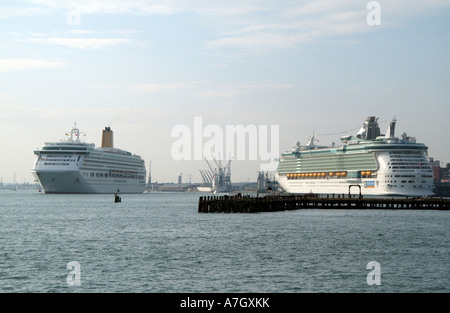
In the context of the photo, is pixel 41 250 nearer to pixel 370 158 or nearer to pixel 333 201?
pixel 333 201

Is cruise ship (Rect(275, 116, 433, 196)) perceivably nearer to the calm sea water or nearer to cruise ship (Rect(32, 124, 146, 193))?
cruise ship (Rect(32, 124, 146, 193))

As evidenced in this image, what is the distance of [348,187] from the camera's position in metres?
159

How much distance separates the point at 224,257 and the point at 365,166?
119311 mm

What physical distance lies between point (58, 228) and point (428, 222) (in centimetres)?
3811

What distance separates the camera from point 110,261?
37.2 metres

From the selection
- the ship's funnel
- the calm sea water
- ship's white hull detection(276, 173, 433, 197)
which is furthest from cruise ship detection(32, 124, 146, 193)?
the calm sea water

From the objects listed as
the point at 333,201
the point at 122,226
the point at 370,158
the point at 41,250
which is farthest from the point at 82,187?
the point at 41,250

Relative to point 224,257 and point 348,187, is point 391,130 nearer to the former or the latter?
point 348,187

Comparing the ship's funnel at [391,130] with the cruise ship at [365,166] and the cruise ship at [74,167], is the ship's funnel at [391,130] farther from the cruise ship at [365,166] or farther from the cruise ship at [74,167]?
the cruise ship at [74,167]

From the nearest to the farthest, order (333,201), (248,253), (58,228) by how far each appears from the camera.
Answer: (248,253) → (58,228) → (333,201)

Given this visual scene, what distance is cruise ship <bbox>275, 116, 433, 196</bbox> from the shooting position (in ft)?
472

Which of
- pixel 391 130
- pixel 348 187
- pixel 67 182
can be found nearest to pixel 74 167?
pixel 67 182

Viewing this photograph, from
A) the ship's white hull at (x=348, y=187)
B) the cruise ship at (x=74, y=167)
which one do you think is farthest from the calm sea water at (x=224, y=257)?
the cruise ship at (x=74, y=167)
